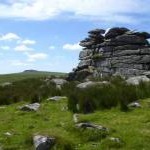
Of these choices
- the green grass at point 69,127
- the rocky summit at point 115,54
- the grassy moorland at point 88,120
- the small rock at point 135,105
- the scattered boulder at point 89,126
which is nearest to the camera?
the green grass at point 69,127

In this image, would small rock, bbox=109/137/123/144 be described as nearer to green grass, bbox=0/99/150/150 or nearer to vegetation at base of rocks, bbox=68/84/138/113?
green grass, bbox=0/99/150/150

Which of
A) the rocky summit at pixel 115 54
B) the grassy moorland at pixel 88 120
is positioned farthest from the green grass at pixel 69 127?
the rocky summit at pixel 115 54

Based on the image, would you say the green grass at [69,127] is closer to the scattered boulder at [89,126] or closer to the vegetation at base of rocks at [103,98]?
the scattered boulder at [89,126]

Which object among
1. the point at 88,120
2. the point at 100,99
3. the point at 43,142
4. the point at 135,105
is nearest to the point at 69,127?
the point at 88,120

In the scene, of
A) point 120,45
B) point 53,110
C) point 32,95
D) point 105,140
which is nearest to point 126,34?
point 120,45

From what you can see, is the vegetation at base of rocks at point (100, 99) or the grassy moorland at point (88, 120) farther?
the vegetation at base of rocks at point (100, 99)

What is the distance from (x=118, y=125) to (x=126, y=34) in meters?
27.0

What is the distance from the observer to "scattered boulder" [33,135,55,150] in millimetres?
12555

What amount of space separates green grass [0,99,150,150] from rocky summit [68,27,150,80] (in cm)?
1809

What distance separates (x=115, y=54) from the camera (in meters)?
41.1

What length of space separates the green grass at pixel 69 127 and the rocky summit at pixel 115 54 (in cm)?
1809

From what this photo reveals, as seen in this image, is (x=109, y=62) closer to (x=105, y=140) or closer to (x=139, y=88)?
(x=139, y=88)

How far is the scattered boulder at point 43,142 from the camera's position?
12555mm

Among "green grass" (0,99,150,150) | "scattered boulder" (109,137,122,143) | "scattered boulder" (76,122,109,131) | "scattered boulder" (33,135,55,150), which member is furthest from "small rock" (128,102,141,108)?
"scattered boulder" (33,135,55,150)
